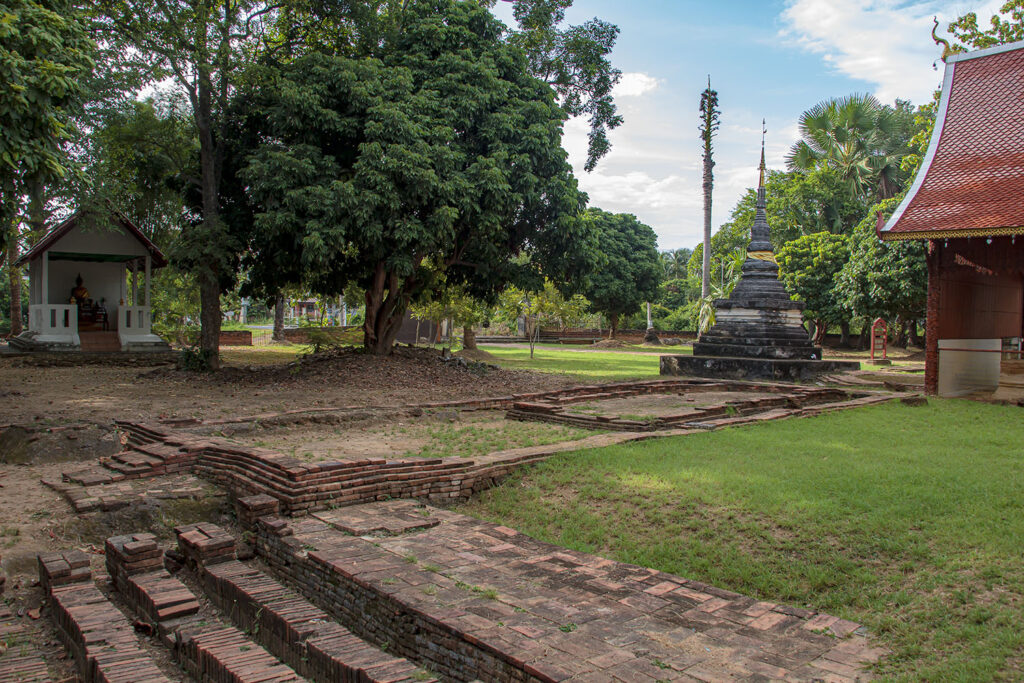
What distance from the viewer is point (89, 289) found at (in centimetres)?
2041

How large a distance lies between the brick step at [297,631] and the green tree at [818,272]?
1056 inches

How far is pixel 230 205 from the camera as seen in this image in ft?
51.7

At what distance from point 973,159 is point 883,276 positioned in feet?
34.7

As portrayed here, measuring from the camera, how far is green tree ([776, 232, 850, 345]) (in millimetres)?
28547

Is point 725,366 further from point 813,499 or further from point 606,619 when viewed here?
point 606,619

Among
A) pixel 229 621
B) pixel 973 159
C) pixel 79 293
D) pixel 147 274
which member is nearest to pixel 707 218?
pixel 973 159

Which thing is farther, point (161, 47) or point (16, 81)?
point (161, 47)

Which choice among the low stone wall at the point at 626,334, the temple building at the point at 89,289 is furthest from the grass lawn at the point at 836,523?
the low stone wall at the point at 626,334

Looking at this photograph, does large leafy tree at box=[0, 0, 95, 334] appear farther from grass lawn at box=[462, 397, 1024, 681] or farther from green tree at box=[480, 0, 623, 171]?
green tree at box=[480, 0, 623, 171]

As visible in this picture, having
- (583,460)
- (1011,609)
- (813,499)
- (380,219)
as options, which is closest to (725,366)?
(380,219)

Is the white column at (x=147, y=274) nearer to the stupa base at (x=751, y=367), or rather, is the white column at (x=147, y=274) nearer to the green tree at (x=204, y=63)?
the green tree at (x=204, y=63)

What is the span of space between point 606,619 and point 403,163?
982cm

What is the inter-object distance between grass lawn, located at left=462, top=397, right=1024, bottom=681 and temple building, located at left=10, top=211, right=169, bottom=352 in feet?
46.0

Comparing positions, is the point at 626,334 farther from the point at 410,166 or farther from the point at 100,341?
Answer: the point at 410,166
